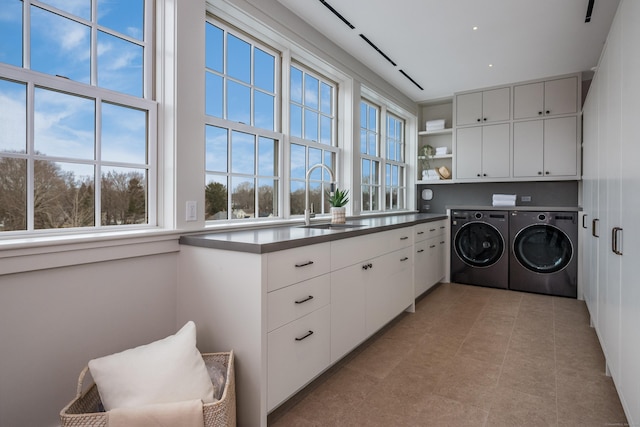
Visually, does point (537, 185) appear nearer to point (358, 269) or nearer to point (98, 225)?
point (358, 269)

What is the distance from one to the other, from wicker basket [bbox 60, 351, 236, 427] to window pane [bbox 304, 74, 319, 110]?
2.44 meters

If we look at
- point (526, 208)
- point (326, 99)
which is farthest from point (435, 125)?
point (326, 99)

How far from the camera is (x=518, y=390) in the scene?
2.04 meters

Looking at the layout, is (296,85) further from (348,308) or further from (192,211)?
(348,308)

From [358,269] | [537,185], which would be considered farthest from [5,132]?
[537,185]

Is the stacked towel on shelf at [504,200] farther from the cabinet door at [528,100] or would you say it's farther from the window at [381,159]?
the window at [381,159]

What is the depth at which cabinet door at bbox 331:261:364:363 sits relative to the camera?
216 centimetres

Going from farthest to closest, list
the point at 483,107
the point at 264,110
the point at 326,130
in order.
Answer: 1. the point at 483,107
2. the point at 326,130
3. the point at 264,110

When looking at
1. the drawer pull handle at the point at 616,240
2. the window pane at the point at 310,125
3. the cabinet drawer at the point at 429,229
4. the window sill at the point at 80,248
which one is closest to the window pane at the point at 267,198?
the window pane at the point at 310,125

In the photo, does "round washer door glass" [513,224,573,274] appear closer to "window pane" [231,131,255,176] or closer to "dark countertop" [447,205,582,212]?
"dark countertop" [447,205,582,212]

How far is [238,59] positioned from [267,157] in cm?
74

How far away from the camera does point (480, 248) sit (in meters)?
4.43

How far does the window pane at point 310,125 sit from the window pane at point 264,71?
52 cm

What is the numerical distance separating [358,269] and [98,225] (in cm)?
156
